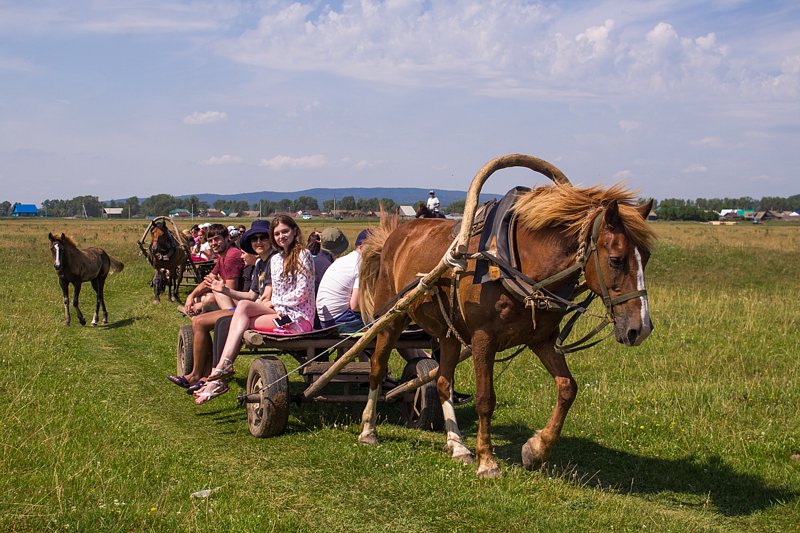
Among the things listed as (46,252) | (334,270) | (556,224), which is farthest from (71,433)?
(46,252)

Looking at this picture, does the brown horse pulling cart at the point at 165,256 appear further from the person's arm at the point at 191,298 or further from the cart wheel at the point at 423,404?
the cart wheel at the point at 423,404

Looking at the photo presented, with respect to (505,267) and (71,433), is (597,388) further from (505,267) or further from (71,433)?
(71,433)

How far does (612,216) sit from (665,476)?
257 centimetres

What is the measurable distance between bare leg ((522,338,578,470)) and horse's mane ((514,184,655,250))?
1.06m

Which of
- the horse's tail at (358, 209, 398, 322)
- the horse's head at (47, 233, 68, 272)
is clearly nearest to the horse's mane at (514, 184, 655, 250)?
the horse's tail at (358, 209, 398, 322)

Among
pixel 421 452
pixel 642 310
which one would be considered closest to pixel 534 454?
pixel 421 452

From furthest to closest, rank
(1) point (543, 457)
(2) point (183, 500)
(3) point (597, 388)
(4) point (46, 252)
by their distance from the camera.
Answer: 1. (4) point (46, 252)
2. (3) point (597, 388)
3. (1) point (543, 457)
4. (2) point (183, 500)

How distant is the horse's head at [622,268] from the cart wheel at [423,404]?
106 inches

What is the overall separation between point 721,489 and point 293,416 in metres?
4.34

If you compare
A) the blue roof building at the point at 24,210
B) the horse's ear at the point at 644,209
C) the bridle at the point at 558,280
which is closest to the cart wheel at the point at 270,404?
the bridle at the point at 558,280

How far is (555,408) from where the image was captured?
6145mm

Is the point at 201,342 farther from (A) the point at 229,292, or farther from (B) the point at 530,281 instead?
(B) the point at 530,281

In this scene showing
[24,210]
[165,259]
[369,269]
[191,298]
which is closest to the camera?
[369,269]

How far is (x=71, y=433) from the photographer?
271 inches
